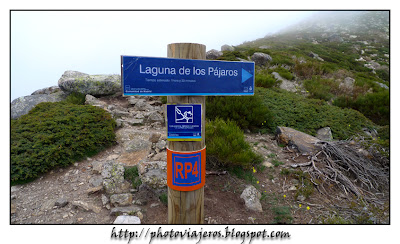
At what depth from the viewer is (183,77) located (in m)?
2.24

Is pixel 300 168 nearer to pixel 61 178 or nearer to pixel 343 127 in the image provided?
pixel 343 127

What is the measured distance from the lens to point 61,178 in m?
3.87

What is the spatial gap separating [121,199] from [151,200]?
43 cm

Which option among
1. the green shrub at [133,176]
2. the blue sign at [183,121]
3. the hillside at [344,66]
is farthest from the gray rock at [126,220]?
the hillside at [344,66]

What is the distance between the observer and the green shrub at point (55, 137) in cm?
365

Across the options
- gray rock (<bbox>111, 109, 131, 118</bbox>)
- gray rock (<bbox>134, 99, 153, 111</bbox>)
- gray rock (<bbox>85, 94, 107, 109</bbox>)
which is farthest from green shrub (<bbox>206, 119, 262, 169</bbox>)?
gray rock (<bbox>85, 94, 107, 109</bbox>)

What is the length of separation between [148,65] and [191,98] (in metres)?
0.53

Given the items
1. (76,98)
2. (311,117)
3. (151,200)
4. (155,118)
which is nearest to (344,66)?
(311,117)

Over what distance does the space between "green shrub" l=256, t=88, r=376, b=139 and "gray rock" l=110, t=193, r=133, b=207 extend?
377 centimetres

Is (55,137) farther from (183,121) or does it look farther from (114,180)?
(183,121)

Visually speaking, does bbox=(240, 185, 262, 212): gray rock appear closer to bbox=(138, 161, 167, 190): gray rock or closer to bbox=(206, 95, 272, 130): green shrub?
bbox=(138, 161, 167, 190): gray rock

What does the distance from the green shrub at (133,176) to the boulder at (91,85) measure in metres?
4.79

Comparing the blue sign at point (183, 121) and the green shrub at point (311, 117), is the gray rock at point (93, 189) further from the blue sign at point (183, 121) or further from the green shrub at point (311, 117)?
the green shrub at point (311, 117)

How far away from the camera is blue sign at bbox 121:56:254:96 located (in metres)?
2.05
